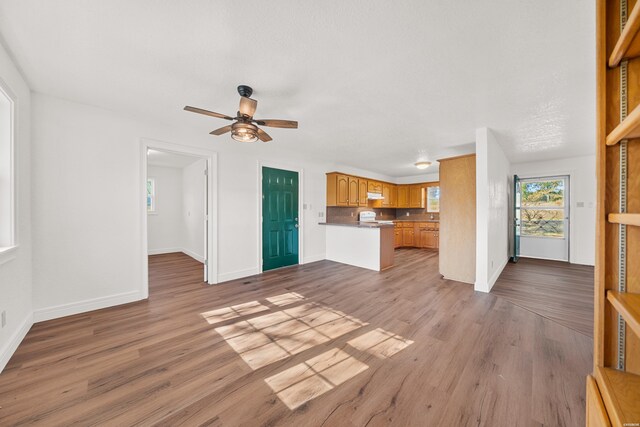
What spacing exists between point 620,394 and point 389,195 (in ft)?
23.6

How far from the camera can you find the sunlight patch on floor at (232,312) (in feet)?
8.63

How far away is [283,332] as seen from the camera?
233 cm

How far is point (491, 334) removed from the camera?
227 centimetres

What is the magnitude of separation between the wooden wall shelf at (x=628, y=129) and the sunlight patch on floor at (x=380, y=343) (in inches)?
75.0

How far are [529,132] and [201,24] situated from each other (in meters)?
4.48

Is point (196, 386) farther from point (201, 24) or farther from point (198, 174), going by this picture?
point (198, 174)

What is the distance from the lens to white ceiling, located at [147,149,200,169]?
5274 millimetres

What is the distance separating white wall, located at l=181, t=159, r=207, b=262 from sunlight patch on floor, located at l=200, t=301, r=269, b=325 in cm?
299

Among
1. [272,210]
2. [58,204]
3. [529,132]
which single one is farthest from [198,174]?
[529,132]

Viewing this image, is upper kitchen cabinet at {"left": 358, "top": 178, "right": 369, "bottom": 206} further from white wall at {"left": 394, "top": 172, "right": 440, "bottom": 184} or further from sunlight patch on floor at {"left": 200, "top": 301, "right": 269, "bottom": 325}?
sunlight patch on floor at {"left": 200, "top": 301, "right": 269, "bottom": 325}

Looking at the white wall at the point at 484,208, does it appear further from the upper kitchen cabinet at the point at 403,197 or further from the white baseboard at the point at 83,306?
the white baseboard at the point at 83,306

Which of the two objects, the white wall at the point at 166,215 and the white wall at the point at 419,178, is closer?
the white wall at the point at 166,215

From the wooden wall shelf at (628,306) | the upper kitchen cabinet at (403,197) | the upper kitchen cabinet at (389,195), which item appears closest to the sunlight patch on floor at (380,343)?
the wooden wall shelf at (628,306)

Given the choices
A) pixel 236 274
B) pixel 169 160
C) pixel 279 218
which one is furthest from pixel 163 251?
pixel 279 218
